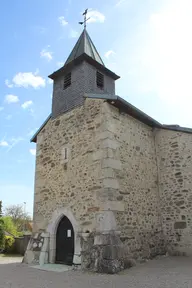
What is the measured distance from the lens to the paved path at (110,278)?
5.33 metres

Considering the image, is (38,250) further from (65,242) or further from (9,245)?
(9,245)

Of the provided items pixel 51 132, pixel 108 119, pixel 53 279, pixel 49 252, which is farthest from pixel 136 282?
pixel 51 132

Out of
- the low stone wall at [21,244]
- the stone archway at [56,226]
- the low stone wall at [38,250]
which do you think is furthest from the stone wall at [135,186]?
the low stone wall at [21,244]

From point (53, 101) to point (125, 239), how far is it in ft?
20.7

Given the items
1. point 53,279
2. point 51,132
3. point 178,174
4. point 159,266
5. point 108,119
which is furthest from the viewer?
point 51,132

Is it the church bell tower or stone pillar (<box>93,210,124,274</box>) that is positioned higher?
the church bell tower

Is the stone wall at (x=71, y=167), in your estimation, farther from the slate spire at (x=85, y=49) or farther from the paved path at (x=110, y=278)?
the slate spire at (x=85, y=49)

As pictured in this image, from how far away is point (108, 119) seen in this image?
8336 millimetres

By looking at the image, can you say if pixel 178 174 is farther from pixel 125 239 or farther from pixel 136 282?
pixel 136 282

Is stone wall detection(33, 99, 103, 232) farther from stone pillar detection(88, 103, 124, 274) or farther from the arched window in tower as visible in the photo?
the arched window in tower

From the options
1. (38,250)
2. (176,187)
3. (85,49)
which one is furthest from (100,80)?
(38,250)

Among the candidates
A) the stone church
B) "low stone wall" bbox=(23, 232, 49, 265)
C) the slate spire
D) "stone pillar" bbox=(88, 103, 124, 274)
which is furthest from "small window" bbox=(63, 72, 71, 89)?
"low stone wall" bbox=(23, 232, 49, 265)

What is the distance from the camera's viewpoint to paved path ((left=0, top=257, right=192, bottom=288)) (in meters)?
5.33

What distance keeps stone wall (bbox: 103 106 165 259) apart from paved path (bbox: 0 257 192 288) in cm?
99
